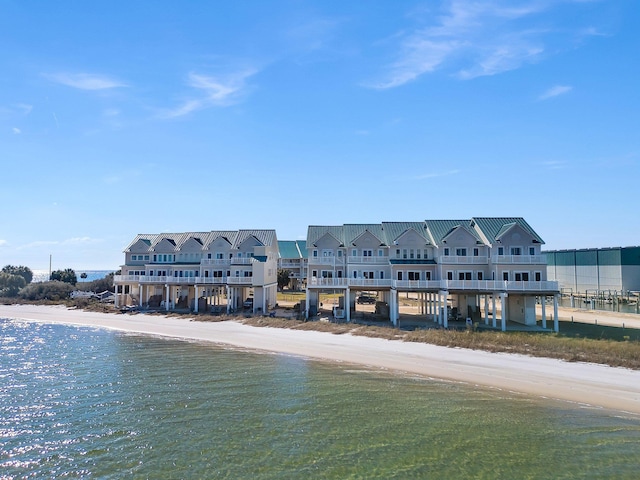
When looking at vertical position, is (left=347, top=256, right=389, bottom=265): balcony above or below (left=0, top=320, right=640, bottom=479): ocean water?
above

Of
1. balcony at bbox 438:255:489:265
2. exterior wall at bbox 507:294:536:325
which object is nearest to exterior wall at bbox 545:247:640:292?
exterior wall at bbox 507:294:536:325

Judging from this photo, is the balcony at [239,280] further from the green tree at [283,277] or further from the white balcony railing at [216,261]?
the green tree at [283,277]

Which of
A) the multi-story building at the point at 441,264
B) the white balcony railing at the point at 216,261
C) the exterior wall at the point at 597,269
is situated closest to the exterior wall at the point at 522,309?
the multi-story building at the point at 441,264

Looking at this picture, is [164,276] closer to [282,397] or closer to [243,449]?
[282,397]

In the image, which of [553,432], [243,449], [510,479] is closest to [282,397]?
[243,449]

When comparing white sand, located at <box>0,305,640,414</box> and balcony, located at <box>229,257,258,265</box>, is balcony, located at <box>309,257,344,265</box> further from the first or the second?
balcony, located at <box>229,257,258,265</box>

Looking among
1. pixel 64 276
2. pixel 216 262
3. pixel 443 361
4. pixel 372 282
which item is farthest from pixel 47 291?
pixel 443 361

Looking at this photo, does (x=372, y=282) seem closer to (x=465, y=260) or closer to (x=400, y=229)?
(x=400, y=229)
